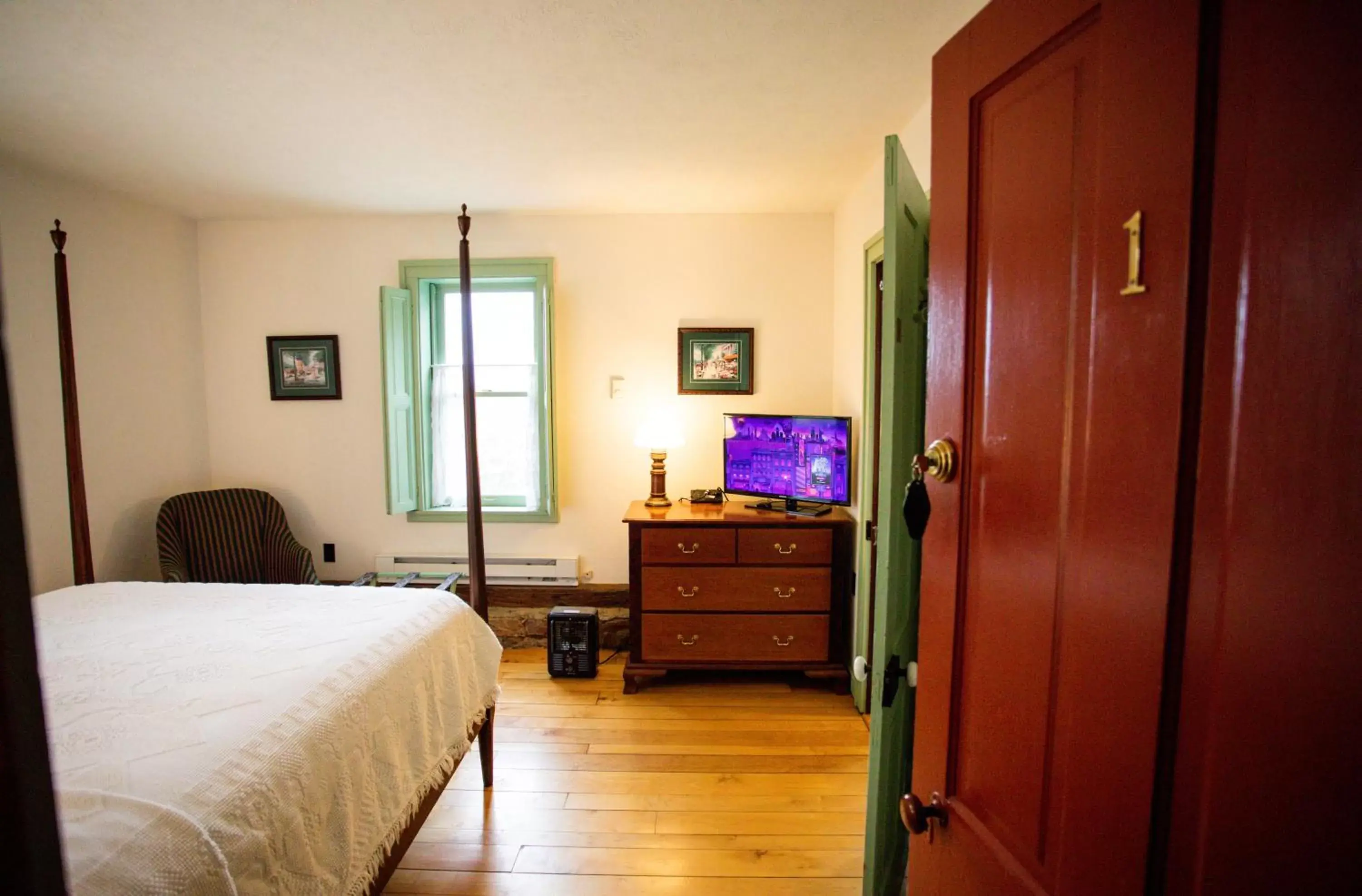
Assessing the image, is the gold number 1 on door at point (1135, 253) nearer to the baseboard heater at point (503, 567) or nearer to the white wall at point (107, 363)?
the baseboard heater at point (503, 567)

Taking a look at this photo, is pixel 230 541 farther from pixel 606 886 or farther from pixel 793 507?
pixel 793 507

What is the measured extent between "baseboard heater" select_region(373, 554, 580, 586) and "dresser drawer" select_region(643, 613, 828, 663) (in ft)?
2.80

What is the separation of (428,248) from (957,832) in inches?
150

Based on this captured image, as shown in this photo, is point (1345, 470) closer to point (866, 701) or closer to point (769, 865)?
point (769, 865)

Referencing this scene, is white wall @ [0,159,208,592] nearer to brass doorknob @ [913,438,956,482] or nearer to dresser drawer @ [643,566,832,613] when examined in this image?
dresser drawer @ [643,566,832,613]

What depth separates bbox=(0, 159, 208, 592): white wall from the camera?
265 centimetres

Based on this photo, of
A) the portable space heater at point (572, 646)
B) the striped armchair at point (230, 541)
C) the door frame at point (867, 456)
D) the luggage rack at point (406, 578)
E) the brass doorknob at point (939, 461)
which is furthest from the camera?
the portable space heater at point (572, 646)

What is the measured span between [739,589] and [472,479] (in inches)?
58.2

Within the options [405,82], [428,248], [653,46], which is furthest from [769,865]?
[428,248]

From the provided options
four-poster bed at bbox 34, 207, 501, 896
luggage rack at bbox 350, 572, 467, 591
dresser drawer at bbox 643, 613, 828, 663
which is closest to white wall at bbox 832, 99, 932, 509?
dresser drawer at bbox 643, 613, 828, 663

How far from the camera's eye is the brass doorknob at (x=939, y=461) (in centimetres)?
89

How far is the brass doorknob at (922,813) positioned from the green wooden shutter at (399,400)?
3.24 m

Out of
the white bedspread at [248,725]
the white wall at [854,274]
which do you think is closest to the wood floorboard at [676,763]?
the white bedspread at [248,725]

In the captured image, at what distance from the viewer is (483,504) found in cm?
383
